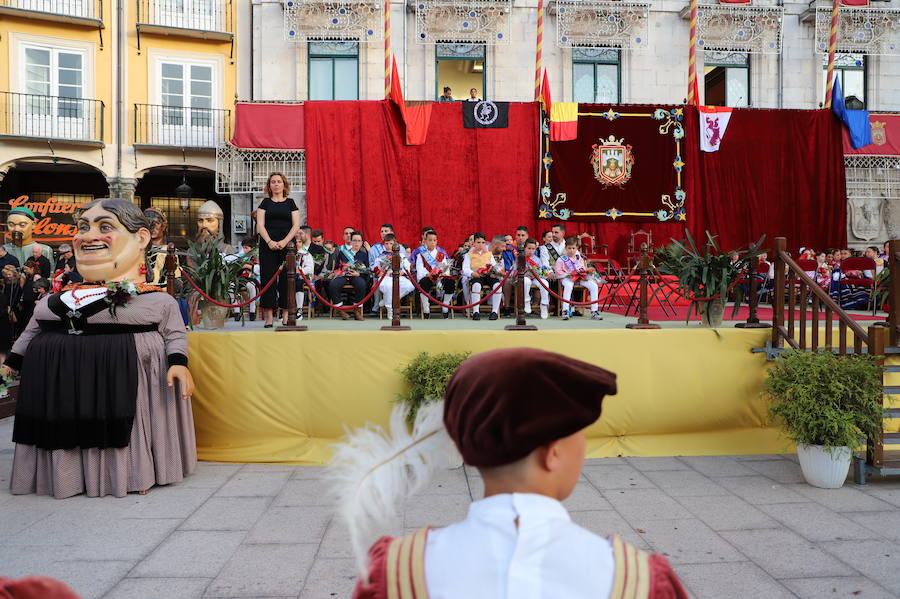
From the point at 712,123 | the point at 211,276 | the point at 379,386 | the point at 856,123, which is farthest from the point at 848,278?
the point at 211,276

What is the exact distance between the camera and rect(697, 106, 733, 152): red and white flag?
13.9m

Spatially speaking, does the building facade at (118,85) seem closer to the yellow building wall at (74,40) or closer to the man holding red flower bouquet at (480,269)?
the yellow building wall at (74,40)

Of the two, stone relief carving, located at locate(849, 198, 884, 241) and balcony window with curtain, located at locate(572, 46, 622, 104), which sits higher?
balcony window with curtain, located at locate(572, 46, 622, 104)

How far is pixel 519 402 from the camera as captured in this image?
1.19 metres

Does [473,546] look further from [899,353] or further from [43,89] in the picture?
[43,89]

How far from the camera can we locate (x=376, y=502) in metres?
1.41

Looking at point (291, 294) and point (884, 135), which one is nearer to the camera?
point (291, 294)

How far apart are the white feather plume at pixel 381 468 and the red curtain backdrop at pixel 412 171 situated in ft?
39.3

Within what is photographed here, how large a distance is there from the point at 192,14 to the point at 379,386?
14750mm

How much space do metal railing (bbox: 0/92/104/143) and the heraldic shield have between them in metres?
11.8

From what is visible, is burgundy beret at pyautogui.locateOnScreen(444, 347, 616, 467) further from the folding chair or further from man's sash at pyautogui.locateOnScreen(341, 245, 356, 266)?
the folding chair

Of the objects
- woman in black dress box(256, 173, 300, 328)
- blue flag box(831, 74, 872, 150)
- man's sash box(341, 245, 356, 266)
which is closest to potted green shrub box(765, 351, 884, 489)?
woman in black dress box(256, 173, 300, 328)

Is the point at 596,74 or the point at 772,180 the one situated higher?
the point at 596,74

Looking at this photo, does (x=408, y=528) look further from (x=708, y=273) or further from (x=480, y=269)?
(x=480, y=269)
